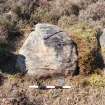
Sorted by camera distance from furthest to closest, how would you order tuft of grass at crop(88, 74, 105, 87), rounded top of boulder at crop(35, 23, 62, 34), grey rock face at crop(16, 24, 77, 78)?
rounded top of boulder at crop(35, 23, 62, 34) < grey rock face at crop(16, 24, 77, 78) < tuft of grass at crop(88, 74, 105, 87)

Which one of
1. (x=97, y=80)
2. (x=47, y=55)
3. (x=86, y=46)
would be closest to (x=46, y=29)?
(x=47, y=55)

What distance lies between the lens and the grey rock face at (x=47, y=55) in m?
11.4

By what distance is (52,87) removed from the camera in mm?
10945

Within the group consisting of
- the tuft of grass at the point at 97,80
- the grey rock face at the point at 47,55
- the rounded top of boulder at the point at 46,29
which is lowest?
the tuft of grass at the point at 97,80

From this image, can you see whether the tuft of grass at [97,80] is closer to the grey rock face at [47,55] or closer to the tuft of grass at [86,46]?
the tuft of grass at [86,46]

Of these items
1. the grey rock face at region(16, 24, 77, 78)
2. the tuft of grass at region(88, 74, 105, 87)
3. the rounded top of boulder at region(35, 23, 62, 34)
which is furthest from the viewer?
the rounded top of boulder at region(35, 23, 62, 34)

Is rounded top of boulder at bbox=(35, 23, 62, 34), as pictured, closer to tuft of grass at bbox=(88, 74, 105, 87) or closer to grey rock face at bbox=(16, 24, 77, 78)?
grey rock face at bbox=(16, 24, 77, 78)

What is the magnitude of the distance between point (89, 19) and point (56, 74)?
3247mm

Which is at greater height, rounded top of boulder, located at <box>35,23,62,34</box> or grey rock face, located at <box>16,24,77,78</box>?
rounded top of boulder, located at <box>35,23,62,34</box>

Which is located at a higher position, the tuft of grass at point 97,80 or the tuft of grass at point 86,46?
the tuft of grass at point 86,46

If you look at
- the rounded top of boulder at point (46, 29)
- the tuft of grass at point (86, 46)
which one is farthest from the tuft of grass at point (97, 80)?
the rounded top of boulder at point (46, 29)

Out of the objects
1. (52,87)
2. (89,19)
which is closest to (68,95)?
(52,87)

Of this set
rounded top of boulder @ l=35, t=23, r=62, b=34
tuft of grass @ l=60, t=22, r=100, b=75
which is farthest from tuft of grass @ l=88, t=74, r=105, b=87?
rounded top of boulder @ l=35, t=23, r=62, b=34

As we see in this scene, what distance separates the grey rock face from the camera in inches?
448
